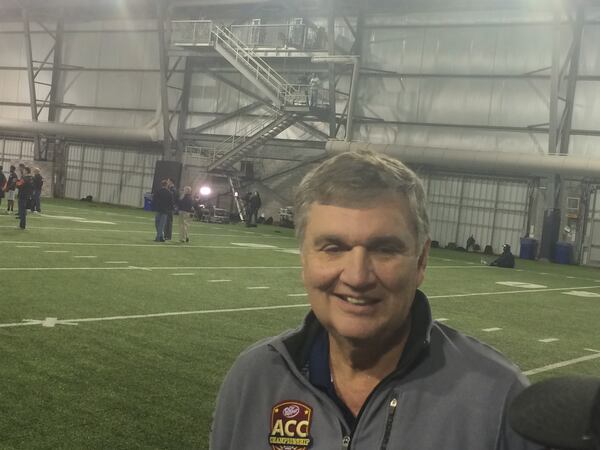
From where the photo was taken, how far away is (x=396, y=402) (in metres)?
2.28

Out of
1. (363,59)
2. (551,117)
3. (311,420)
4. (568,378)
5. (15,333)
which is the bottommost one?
(15,333)

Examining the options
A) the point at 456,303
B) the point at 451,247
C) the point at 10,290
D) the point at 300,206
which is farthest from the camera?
the point at 451,247

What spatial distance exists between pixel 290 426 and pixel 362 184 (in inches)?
26.5

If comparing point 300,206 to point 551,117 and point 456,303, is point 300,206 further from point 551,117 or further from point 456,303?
point 551,117

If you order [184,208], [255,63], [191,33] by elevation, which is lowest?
[184,208]

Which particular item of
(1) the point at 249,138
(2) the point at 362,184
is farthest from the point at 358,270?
(1) the point at 249,138

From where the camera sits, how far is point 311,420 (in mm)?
2311

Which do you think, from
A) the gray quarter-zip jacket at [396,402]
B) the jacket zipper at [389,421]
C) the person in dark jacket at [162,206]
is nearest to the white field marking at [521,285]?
the person in dark jacket at [162,206]

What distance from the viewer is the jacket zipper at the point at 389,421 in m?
2.23

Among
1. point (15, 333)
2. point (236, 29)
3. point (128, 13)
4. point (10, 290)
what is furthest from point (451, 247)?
point (15, 333)

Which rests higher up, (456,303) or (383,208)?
(383,208)

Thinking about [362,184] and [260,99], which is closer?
[362,184]

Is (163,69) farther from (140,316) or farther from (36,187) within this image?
(140,316)

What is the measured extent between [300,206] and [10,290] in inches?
435
